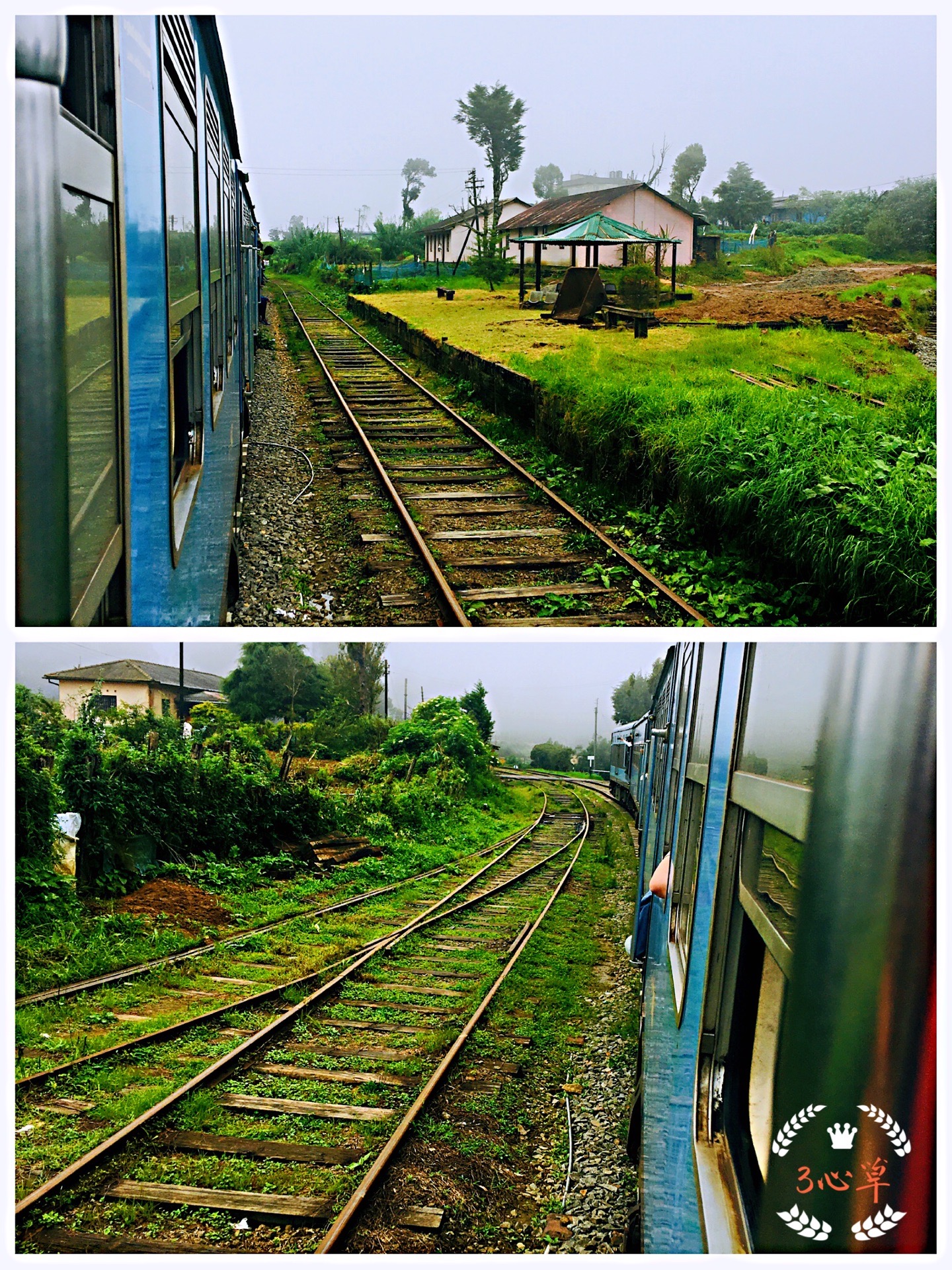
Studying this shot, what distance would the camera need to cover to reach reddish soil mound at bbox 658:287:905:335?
17297 millimetres

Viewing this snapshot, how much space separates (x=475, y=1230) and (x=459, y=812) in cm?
1105

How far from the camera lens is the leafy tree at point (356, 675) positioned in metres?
6.54

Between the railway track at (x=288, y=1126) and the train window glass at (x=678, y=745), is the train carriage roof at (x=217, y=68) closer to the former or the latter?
the train window glass at (x=678, y=745)

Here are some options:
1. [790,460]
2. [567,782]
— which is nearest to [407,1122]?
[790,460]

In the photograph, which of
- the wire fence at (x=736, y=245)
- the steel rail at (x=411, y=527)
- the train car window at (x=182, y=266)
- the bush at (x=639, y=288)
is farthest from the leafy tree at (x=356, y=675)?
the wire fence at (x=736, y=245)

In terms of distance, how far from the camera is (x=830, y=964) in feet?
4.43

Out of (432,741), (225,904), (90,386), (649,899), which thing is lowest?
(225,904)

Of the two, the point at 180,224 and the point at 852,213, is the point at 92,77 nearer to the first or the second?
the point at 180,224

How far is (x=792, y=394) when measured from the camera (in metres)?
9.37

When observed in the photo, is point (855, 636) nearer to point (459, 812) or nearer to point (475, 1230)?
point (475, 1230)

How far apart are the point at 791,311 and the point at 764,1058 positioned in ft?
63.7

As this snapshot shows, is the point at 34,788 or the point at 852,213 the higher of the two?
the point at 852,213

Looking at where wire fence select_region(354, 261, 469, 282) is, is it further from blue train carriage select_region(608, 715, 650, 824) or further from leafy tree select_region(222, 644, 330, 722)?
leafy tree select_region(222, 644, 330, 722)

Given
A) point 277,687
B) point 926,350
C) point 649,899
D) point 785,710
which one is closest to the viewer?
point 785,710
